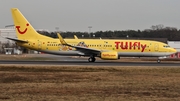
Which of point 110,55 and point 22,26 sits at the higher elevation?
point 22,26

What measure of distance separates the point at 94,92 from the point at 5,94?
3.93 metres

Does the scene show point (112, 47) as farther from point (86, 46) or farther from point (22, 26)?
point (22, 26)

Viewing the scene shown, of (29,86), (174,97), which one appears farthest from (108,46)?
(174,97)

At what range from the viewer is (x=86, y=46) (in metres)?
45.8

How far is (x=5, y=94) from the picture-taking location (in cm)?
1625

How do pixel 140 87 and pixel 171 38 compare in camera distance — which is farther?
pixel 171 38

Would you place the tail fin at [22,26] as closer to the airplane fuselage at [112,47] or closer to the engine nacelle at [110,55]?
the airplane fuselage at [112,47]

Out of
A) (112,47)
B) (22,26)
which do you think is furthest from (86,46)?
(22,26)

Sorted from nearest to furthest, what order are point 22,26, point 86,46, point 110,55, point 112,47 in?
point 110,55
point 112,47
point 86,46
point 22,26

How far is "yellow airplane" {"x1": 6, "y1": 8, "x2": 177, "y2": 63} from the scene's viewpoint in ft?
148

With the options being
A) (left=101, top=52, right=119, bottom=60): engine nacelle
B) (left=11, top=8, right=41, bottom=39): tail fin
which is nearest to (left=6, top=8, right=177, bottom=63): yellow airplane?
(left=11, top=8, right=41, bottom=39): tail fin

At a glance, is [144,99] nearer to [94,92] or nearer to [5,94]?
[94,92]

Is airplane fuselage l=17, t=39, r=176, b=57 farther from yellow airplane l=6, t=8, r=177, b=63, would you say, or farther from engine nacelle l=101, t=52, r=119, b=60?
engine nacelle l=101, t=52, r=119, b=60

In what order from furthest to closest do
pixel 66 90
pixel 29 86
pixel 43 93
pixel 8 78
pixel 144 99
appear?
1. pixel 8 78
2. pixel 29 86
3. pixel 66 90
4. pixel 43 93
5. pixel 144 99
